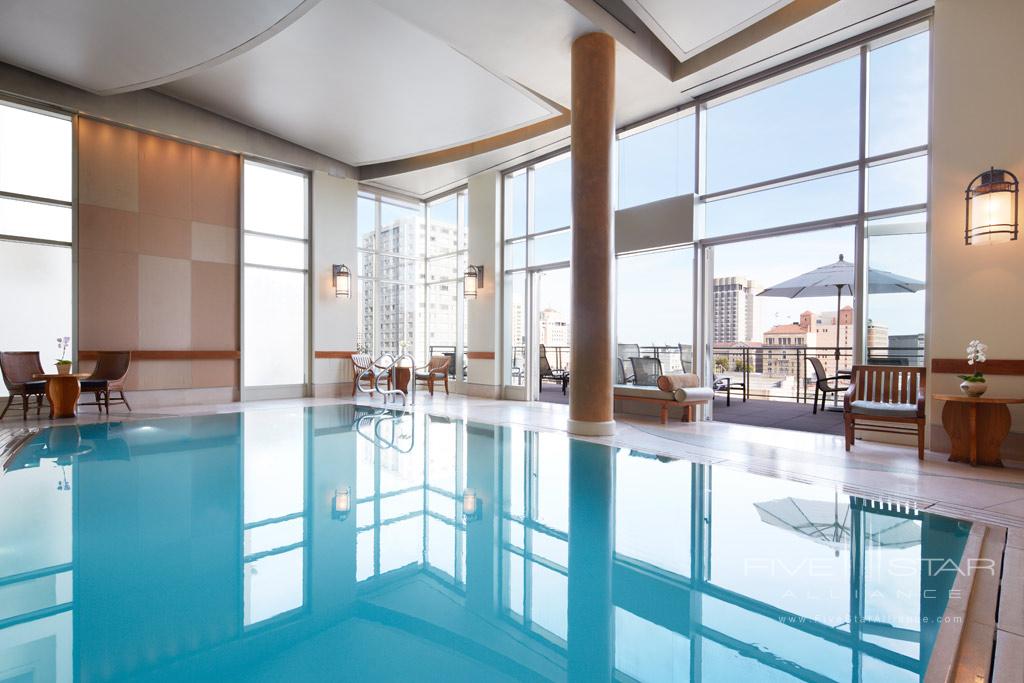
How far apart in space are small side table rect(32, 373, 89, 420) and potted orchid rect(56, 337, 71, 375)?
0.11 metres

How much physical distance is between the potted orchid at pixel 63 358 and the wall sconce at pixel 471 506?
19.9 ft

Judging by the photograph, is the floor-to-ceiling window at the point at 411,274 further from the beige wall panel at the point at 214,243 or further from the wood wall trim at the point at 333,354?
the beige wall panel at the point at 214,243

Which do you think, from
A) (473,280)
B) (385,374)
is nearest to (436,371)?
(385,374)

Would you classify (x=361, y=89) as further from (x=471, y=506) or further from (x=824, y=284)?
(x=824, y=284)

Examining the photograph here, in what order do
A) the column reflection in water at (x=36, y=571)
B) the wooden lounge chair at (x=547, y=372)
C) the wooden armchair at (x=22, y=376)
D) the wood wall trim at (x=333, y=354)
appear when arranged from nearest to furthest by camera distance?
the column reflection in water at (x=36, y=571) → the wooden armchair at (x=22, y=376) → the wood wall trim at (x=333, y=354) → the wooden lounge chair at (x=547, y=372)

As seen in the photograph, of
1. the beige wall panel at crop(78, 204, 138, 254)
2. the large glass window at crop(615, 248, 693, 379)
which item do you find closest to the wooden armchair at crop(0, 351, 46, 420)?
the beige wall panel at crop(78, 204, 138, 254)

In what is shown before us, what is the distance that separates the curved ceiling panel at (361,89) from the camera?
5.89 metres

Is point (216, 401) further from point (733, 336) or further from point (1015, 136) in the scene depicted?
point (1015, 136)

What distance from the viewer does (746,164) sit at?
6.38m

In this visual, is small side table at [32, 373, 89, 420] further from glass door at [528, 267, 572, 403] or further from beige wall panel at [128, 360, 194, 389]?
glass door at [528, 267, 572, 403]

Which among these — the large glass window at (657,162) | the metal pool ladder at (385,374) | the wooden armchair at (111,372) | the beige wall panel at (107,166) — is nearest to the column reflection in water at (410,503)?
the metal pool ladder at (385,374)

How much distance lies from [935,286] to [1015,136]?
1.35 m

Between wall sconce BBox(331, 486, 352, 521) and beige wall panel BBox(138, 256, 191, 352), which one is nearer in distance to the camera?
wall sconce BBox(331, 486, 352, 521)

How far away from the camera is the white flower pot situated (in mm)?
4223
